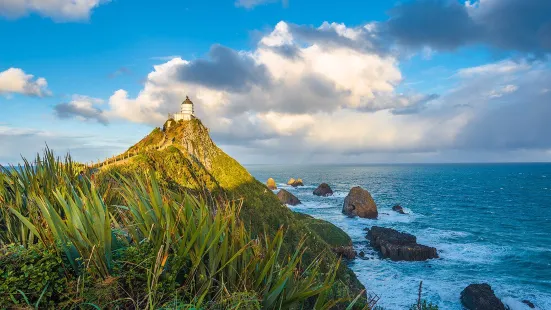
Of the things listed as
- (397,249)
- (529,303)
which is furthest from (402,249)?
(529,303)

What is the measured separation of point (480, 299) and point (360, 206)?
120ft

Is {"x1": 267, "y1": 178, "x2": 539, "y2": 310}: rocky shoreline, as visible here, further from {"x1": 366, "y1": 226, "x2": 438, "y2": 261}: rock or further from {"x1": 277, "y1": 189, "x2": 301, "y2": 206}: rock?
{"x1": 277, "y1": 189, "x2": 301, "y2": 206}: rock

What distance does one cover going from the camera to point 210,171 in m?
40.2

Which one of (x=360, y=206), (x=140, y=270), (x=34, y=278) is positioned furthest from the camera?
(x=360, y=206)

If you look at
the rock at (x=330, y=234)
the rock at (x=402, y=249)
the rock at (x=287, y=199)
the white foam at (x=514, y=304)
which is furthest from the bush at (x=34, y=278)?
the rock at (x=287, y=199)

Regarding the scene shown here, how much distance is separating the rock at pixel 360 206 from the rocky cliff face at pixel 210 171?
20140 millimetres

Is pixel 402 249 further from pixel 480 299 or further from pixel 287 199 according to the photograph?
pixel 287 199

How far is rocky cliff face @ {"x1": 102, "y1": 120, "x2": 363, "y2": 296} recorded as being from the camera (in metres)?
31.6

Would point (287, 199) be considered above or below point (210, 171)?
below

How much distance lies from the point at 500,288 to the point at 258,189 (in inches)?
1119

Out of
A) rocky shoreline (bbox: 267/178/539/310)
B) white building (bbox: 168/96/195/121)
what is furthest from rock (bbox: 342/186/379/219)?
white building (bbox: 168/96/195/121)

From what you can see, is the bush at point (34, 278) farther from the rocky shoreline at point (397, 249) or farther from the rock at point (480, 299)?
the rock at point (480, 299)

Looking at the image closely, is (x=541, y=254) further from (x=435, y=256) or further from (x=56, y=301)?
(x=56, y=301)

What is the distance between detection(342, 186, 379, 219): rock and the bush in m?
63.7
